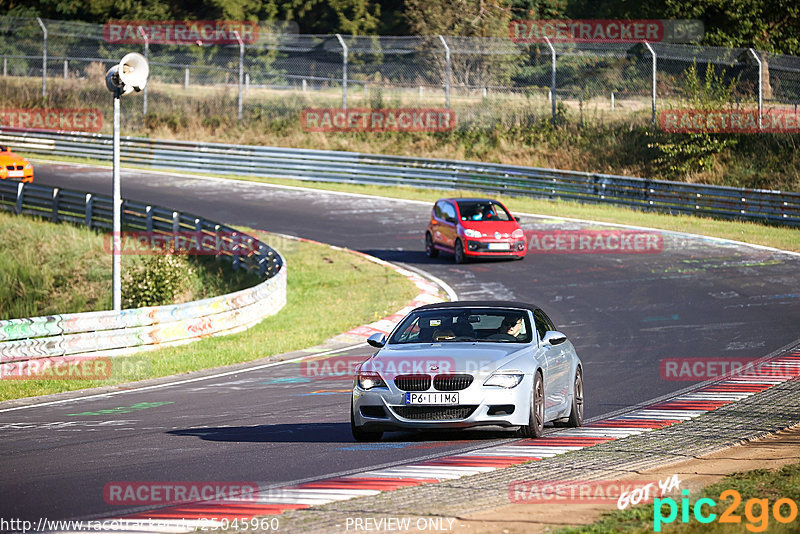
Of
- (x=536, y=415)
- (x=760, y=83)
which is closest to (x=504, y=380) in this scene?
(x=536, y=415)

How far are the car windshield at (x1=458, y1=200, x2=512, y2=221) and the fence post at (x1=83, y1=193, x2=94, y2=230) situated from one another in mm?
11981

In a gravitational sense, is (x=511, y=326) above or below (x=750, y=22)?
below

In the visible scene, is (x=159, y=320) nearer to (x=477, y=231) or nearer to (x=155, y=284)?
(x=155, y=284)

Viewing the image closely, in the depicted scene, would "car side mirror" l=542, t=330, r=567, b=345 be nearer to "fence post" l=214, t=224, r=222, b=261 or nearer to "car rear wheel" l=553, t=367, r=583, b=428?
"car rear wheel" l=553, t=367, r=583, b=428

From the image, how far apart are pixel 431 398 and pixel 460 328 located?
1324 millimetres

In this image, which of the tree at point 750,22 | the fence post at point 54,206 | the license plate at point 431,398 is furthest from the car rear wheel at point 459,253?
the tree at point 750,22

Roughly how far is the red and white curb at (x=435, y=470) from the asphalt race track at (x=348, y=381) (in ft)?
1.19

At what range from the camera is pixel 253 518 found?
284 inches

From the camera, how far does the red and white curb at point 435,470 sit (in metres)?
7.31

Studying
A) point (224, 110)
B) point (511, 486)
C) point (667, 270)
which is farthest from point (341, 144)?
point (511, 486)

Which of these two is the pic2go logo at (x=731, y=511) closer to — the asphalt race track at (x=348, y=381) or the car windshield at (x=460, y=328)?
the asphalt race track at (x=348, y=381)

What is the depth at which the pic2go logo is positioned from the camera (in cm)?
684

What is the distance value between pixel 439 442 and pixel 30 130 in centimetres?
4144

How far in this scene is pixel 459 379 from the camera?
1004 cm
